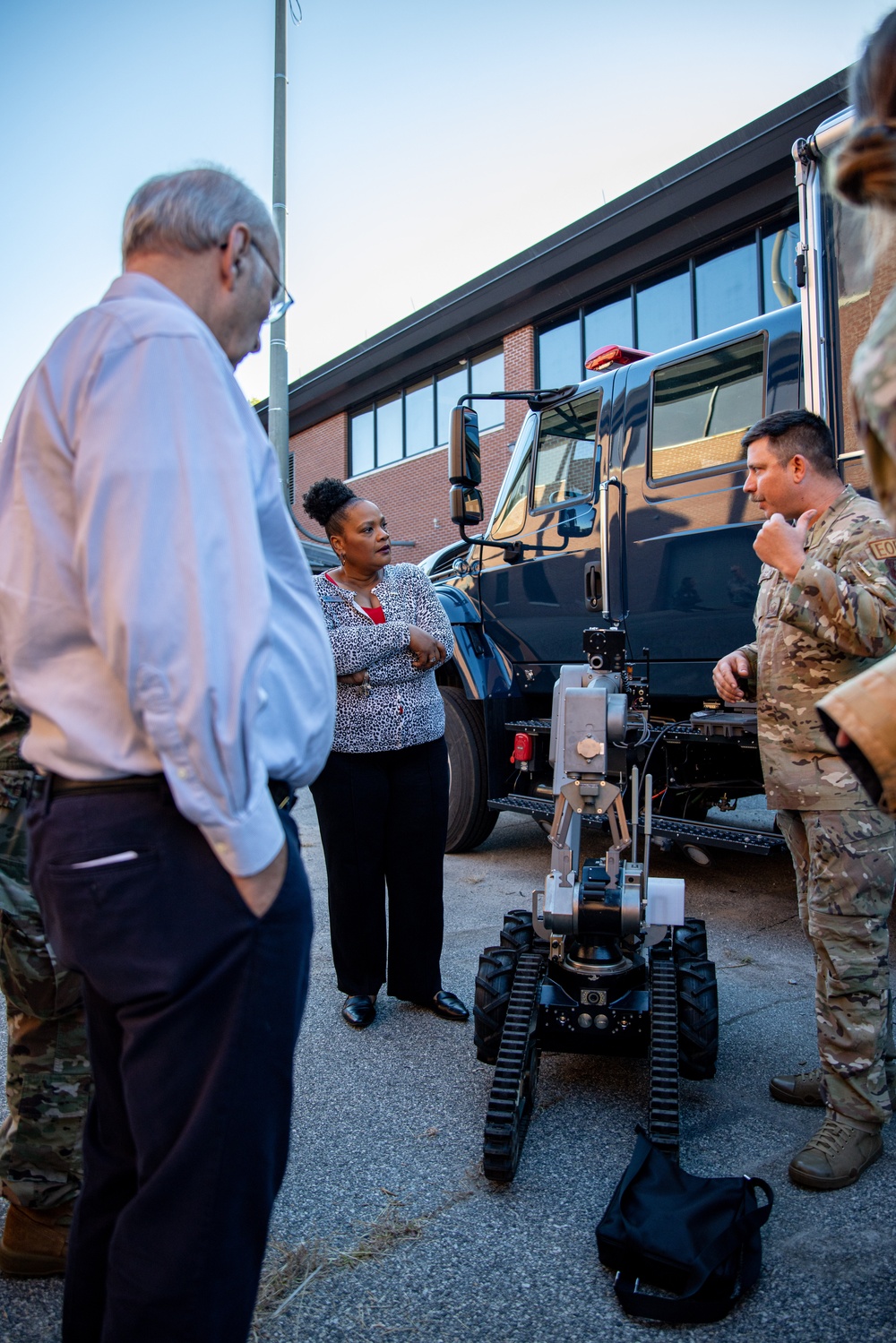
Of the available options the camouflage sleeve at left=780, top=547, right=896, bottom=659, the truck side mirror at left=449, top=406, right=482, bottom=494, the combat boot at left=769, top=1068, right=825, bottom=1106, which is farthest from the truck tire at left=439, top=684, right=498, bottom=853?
the camouflage sleeve at left=780, top=547, right=896, bottom=659

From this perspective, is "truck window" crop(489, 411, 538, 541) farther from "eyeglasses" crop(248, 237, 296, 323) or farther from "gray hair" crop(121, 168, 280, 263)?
"gray hair" crop(121, 168, 280, 263)

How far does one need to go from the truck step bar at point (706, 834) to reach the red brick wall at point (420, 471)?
40.3 feet

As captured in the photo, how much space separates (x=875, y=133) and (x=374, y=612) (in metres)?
2.67

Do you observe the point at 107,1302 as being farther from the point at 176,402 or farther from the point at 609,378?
the point at 609,378

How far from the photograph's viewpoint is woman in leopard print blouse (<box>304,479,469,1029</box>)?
350 cm

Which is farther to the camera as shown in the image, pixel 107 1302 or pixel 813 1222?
pixel 813 1222

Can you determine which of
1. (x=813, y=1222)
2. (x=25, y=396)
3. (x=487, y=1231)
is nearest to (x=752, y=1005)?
(x=813, y=1222)

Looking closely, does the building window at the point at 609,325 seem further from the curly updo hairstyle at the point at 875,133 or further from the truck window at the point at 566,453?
the curly updo hairstyle at the point at 875,133

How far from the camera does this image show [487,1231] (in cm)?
226

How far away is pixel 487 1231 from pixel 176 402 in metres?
1.99

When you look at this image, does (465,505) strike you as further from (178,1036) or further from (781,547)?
(178,1036)

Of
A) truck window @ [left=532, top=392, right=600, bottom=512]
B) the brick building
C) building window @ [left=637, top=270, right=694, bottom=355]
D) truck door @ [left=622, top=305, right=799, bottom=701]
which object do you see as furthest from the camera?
building window @ [left=637, top=270, right=694, bottom=355]

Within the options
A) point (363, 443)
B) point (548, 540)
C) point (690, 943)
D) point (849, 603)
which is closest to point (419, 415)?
point (363, 443)

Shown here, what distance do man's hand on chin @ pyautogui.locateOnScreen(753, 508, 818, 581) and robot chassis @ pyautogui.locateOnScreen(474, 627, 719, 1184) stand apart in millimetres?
527
